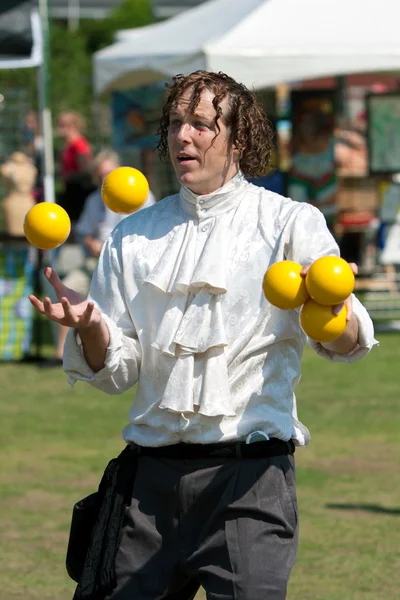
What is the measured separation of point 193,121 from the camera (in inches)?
136

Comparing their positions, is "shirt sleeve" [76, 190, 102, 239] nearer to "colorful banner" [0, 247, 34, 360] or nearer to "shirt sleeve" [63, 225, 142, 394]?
"colorful banner" [0, 247, 34, 360]

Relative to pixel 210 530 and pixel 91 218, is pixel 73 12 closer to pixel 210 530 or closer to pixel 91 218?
pixel 91 218

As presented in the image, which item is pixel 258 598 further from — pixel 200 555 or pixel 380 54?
pixel 380 54

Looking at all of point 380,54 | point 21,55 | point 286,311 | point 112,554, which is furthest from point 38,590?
point 380,54

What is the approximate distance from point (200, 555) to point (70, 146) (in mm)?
12650

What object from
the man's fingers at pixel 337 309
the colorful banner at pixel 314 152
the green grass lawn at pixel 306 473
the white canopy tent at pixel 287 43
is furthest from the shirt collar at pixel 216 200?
the colorful banner at pixel 314 152

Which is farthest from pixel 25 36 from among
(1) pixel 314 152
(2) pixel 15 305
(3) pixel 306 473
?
(3) pixel 306 473

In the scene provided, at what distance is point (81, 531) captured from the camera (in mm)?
3633

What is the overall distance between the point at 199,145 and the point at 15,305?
831cm

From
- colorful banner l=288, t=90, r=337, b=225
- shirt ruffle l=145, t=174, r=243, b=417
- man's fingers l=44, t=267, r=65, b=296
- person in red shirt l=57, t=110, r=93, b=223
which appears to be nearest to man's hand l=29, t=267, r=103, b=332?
man's fingers l=44, t=267, r=65, b=296

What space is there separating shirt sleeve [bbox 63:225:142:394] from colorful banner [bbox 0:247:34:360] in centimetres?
804

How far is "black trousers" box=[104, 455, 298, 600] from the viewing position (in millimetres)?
3357

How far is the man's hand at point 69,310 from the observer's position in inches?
129

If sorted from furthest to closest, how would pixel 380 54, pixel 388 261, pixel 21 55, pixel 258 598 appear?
pixel 388 261 → pixel 380 54 → pixel 21 55 → pixel 258 598
